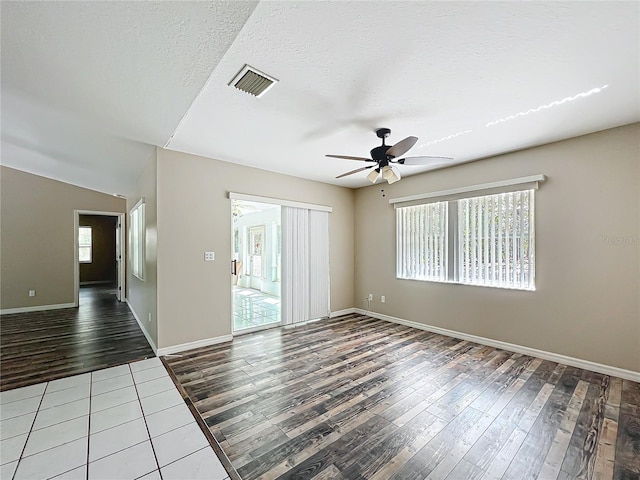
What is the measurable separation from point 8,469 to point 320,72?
329 cm

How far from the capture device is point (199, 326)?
377 centimetres

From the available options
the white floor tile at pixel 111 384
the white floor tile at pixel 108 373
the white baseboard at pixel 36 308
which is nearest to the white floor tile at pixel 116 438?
the white floor tile at pixel 111 384

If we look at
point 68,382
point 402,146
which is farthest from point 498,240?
point 68,382

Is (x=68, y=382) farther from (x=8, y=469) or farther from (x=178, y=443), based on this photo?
(x=178, y=443)

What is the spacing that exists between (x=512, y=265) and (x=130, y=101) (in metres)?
4.68

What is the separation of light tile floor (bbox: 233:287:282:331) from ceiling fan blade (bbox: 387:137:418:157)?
3430 millimetres

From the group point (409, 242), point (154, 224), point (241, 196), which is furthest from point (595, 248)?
point (154, 224)

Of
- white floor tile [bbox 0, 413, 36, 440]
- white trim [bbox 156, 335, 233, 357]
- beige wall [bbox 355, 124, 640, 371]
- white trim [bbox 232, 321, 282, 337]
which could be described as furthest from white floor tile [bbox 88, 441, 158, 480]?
beige wall [bbox 355, 124, 640, 371]

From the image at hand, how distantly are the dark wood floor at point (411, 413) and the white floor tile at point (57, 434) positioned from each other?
767mm

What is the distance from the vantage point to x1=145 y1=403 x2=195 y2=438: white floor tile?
6.72 ft

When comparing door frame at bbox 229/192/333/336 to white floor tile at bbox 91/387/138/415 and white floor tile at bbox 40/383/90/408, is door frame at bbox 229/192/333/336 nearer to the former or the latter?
white floor tile at bbox 91/387/138/415

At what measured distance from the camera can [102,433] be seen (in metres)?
2.00

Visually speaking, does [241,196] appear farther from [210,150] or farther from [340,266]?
[340,266]

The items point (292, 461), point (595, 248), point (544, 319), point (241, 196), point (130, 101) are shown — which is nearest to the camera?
point (292, 461)
